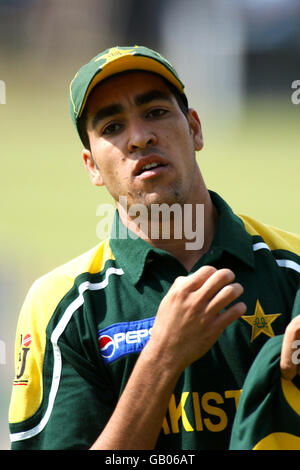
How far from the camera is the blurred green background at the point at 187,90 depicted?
7.87 meters

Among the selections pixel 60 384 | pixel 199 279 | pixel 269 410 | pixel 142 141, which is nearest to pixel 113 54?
pixel 142 141

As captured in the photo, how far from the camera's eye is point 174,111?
74.4 inches

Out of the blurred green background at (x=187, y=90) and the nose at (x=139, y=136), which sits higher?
the blurred green background at (x=187, y=90)

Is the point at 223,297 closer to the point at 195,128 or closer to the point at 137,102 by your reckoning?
the point at 137,102

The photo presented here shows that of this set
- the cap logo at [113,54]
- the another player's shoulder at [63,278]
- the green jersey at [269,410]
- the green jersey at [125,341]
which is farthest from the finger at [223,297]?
the cap logo at [113,54]

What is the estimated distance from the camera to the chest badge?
5.42 ft

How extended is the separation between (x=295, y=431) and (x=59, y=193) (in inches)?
282

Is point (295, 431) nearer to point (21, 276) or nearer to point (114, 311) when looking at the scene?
point (114, 311)

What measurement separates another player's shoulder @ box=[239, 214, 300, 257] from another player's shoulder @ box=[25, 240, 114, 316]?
37 centimetres

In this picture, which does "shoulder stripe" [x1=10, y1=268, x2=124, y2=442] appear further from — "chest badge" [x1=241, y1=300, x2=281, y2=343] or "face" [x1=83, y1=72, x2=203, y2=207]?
"chest badge" [x1=241, y1=300, x2=281, y2=343]

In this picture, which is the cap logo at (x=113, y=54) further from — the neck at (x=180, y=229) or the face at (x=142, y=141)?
the neck at (x=180, y=229)

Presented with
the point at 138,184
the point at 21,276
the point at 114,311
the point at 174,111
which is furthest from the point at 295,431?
the point at 21,276

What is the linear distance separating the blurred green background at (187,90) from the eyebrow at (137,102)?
17.2ft

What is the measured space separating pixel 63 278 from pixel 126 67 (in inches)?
22.0
